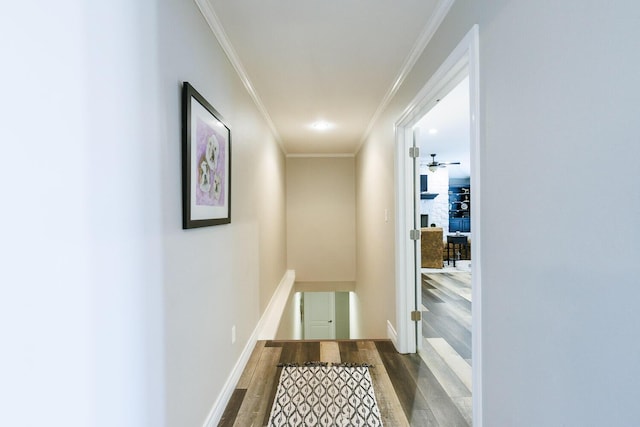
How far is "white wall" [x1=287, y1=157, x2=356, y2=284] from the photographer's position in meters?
5.97

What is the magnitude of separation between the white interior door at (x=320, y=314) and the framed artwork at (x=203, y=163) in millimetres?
5654

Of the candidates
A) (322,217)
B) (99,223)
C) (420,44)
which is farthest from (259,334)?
(322,217)

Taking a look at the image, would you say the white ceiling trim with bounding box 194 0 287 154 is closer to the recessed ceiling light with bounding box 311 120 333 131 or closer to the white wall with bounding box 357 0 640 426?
the recessed ceiling light with bounding box 311 120 333 131

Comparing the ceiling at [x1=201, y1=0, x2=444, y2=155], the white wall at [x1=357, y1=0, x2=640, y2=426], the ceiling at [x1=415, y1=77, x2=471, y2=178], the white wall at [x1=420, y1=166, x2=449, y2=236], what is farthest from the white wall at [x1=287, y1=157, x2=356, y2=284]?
the white wall at [x1=420, y1=166, x2=449, y2=236]

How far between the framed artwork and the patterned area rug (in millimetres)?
1220

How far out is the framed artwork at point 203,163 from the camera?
Answer: 1.44 meters

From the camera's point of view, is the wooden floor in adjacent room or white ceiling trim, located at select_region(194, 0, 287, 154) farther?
the wooden floor in adjacent room

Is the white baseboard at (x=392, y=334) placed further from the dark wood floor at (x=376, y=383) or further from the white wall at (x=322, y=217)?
the white wall at (x=322, y=217)

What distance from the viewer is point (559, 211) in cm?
94

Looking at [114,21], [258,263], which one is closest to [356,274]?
[258,263]

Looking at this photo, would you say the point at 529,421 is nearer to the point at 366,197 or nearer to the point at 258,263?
the point at 258,263

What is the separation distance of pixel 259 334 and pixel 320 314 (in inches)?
178

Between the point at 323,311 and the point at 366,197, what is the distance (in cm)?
384

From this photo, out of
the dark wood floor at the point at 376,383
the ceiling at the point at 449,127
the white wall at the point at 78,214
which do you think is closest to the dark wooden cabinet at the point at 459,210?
the ceiling at the point at 449,127
